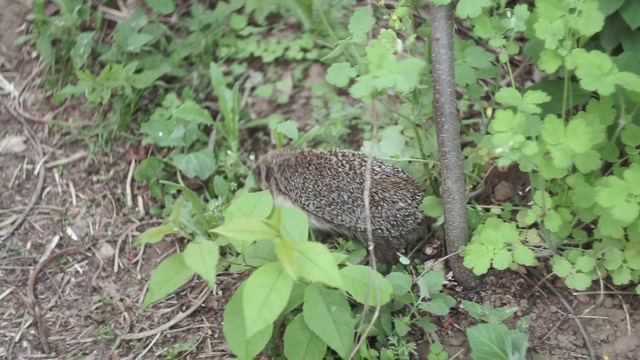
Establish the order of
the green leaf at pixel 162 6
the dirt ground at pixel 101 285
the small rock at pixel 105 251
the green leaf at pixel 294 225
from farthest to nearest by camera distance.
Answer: the green leaf at pixel 162 6
the small rock at pixel 105 251
the dirt ground at pixel 101 285
the green leaf at pixel 294 225

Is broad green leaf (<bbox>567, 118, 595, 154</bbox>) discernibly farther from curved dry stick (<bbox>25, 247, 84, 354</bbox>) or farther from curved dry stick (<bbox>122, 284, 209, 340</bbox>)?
curved dry stick (<bbox>25, 247, 84, 354</bbox>)

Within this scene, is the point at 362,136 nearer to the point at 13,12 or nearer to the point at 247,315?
the point at 247,315

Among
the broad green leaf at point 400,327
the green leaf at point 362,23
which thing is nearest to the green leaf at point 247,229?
the broad green leaf at point 400,327

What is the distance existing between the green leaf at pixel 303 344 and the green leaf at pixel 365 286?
254 millimetres

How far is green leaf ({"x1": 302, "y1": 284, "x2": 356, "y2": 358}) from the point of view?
2.98m

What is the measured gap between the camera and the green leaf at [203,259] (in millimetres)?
2666

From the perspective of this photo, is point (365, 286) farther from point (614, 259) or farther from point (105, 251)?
point (105, 251)

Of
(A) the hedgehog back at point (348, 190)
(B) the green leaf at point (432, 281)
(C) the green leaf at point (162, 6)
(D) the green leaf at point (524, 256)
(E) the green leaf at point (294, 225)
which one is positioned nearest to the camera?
(E) the green leaf at point (294, 225)

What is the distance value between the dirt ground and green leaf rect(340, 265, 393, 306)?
61 centimetres

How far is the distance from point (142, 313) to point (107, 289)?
0.31m

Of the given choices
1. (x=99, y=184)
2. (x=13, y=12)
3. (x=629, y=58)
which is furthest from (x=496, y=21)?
(x=13, y=12)

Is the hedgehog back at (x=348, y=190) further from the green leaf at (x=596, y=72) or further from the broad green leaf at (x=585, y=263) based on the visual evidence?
the green leaf at (x=596, y=72)

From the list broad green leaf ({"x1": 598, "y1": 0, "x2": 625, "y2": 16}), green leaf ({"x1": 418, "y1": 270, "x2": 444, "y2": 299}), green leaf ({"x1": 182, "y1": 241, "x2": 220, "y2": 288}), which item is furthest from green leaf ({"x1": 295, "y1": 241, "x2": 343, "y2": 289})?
broad green leaf ({"x1": 598, "y1": 0, "x2": 625, "y2": 16})

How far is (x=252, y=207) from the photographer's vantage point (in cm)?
309
